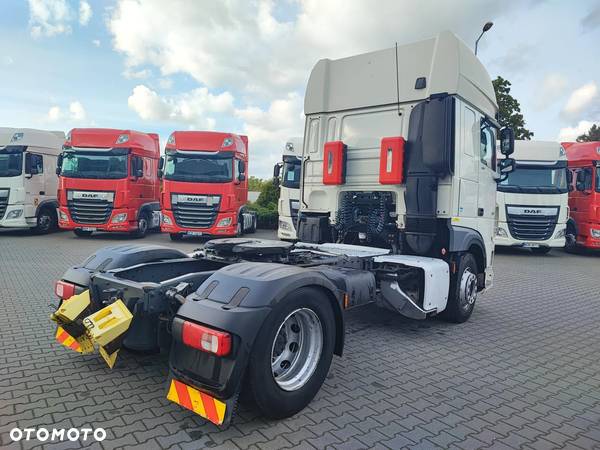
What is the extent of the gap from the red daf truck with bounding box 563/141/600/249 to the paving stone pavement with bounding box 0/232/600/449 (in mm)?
9443

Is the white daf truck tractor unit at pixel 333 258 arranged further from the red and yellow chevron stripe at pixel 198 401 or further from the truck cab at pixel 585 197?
the truck cab at pixel 585 197

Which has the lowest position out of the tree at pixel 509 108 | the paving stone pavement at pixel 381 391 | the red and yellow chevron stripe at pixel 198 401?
the paving stone pavement at pixel 381 391

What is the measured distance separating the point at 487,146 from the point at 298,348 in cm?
444

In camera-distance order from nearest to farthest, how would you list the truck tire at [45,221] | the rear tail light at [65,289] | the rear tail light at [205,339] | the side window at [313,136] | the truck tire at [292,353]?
1. the rear tail light at [205,339]
2. the truck tire at [292,353]
3. the rear tail light at [65,289]
4. the side window at [313,136]
5. the truck tire at [45,221]

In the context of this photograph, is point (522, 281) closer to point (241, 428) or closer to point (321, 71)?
point (321, 71)

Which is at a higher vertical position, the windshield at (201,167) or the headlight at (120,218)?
the windshield at (201,167)

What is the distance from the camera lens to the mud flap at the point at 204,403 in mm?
2465

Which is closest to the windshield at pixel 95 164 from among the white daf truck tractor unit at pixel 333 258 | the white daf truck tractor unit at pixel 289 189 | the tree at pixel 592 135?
the white daf truck tractor unit at pixel 289 189

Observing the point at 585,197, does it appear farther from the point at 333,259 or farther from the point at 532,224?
the point at 333,259

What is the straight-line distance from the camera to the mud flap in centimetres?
246

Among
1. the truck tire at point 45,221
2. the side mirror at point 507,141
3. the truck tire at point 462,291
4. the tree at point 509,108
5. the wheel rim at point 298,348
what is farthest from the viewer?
the tree at point 509,108

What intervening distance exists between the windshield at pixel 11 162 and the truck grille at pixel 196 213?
17.9ft

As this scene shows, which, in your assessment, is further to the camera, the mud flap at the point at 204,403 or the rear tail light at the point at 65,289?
the rear tail light at the point at 65,289

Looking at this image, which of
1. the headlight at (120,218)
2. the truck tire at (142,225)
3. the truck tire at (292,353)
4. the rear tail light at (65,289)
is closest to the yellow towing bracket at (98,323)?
the rear tail light at (65,289)
